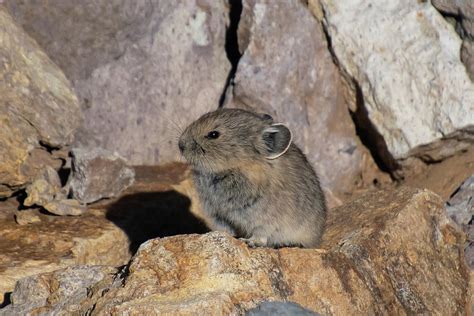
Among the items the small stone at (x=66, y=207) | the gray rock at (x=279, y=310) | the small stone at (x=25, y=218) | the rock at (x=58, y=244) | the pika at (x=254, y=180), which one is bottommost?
the rock at (x=58, y=244)

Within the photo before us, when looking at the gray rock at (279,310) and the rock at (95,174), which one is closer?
the gray rock at (279,310)

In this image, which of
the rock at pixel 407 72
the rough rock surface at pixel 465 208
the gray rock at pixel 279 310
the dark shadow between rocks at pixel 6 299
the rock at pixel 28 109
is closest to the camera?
the gray rock at pixel 279 310

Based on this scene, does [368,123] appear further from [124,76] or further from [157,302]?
[157,302]

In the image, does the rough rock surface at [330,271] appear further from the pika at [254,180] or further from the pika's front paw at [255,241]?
the pika's front paw at [255,241]

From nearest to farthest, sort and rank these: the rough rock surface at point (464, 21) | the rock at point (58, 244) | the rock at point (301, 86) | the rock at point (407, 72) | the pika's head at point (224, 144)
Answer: the pika's head at point (224, 144) → the rock at point (58, 244) → the rough rock surface at point (464, 21) → the rock at point (407, 72) → the rock at point (301, 86)

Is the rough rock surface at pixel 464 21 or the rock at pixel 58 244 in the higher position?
the rough rock surface at pixel 464 21

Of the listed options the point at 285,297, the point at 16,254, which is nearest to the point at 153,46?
the point at 16,254

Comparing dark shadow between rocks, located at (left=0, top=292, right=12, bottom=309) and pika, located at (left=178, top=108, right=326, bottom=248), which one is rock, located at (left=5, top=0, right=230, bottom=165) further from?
dark shadow between rocks, located at (left=0, top=292, right=12, bottom=309)

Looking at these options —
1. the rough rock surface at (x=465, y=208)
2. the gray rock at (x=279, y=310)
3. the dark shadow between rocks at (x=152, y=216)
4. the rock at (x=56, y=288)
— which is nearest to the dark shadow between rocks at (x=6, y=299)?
the rock at (x=56, y=288)
